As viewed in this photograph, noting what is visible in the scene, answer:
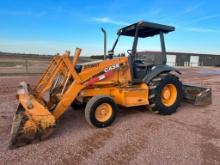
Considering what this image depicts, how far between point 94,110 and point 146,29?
9.24 feet

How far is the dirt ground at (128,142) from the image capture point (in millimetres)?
3150

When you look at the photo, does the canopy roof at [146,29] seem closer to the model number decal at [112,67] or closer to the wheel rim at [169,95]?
the model number decal at [112,67]

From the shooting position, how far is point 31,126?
347 cm

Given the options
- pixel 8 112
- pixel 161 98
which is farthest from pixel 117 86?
pixel 8 112

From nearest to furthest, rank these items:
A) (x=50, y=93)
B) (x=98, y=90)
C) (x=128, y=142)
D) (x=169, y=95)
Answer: (x=128, y=142) < (x=50, y=93) < (x=98, y=90) < (x=169, y=95)

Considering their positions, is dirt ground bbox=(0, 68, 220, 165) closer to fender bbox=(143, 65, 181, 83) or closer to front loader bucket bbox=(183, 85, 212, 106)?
front loader bucket bbox=(183, 85, 212, 106)

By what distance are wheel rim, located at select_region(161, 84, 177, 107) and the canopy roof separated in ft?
5.15

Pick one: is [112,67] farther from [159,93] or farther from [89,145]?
[89,145]

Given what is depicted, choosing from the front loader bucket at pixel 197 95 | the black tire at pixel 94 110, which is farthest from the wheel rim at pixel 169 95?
the black tire at pixel 94 110

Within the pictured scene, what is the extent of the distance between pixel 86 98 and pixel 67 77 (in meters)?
0.79

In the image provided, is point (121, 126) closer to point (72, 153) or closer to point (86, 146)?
point (86, 146)

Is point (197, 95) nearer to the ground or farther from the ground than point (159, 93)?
nearer to the ground

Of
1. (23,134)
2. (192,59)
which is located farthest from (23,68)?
(192,59)

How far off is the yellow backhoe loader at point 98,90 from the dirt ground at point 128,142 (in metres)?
0.28
